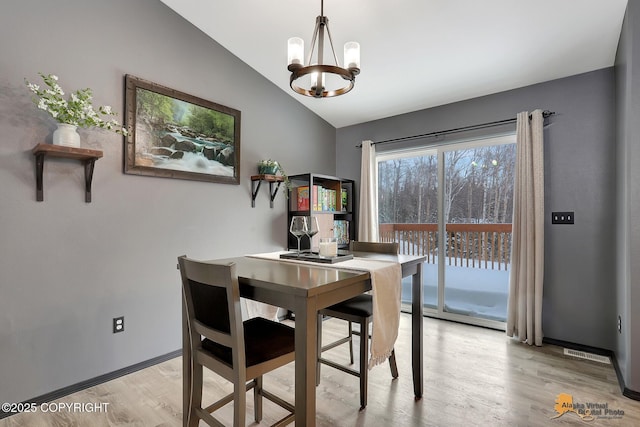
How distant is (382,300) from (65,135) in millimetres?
2037

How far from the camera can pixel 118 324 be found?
227 cm

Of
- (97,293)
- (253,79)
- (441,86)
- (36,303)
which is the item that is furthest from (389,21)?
(36,303)

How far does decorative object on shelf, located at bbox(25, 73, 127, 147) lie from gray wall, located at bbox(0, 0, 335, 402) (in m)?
0.12

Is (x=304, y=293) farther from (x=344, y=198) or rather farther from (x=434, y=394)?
(x=344, y=198)

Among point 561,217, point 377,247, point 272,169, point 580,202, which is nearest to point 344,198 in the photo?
point 272,169

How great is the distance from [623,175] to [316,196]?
8.13 feet

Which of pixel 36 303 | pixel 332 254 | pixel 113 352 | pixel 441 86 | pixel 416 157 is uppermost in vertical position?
pixel 441 86

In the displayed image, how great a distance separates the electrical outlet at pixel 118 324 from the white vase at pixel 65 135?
120 centimetres

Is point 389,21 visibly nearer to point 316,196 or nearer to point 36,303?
point 316,196

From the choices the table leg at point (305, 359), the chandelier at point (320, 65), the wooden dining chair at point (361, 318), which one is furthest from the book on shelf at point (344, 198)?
the table leg at point (305, 359)

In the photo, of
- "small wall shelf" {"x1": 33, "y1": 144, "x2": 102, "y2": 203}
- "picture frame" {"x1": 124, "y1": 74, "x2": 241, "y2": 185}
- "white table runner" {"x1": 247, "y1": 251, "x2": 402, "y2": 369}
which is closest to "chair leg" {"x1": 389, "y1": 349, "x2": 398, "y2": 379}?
"white table runner" {"x1": 247, "y1": 251, "x2": 402, "y2": 369}

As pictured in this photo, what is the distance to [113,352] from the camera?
7.38 ft

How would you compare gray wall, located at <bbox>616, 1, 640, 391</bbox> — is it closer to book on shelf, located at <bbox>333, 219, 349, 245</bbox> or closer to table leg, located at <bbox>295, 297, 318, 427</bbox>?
table leg, located at <bbox>295, 297, 318, 427</bbox>

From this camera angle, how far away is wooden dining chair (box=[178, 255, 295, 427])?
1.24 m
